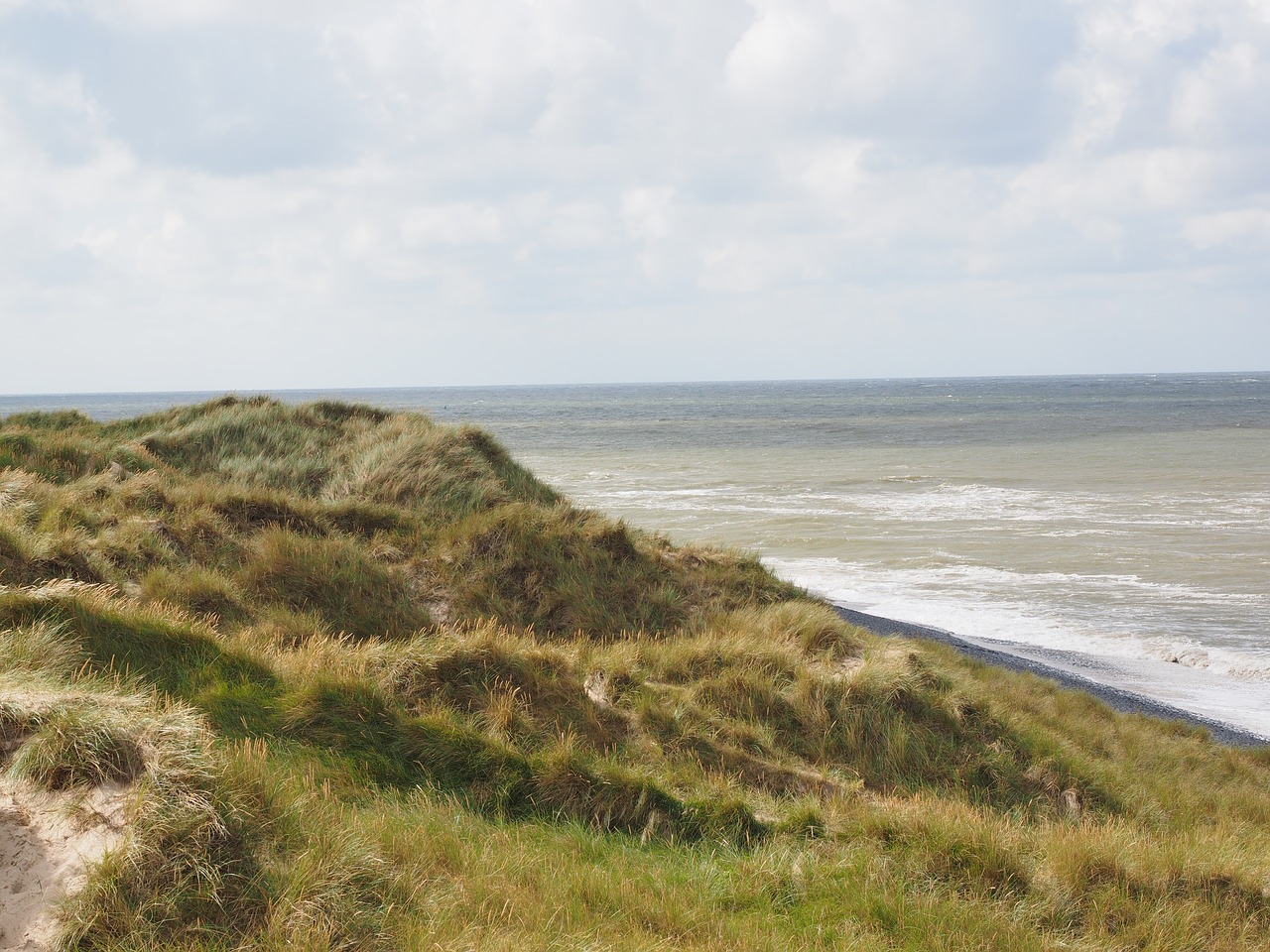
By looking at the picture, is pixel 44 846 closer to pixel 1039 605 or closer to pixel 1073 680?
pixel 1073 680

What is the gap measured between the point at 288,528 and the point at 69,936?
913 cm

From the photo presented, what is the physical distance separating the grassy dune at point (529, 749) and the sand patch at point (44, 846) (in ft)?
0.38

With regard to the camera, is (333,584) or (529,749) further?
(333,584)

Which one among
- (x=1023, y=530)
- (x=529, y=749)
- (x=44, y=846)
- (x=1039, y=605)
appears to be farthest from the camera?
(x=1023, y=530)

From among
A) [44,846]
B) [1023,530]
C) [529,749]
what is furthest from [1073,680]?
[44,846]

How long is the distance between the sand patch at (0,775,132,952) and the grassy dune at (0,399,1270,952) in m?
0.11

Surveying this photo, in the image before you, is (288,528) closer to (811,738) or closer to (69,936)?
(811,738)

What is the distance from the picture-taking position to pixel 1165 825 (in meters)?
8.06

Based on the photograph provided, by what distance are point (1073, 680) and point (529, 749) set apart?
1020cm

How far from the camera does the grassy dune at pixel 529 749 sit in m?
4.03

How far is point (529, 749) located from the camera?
22.1 feet

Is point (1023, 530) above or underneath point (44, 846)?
underneath

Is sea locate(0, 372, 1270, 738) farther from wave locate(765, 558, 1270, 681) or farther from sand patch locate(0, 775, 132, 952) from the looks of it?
sand patch locate(0, 775, 132, 952)

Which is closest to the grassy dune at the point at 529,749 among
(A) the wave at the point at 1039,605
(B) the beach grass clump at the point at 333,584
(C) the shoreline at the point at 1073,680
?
(B) the beach grass clump at the point at 333,584
